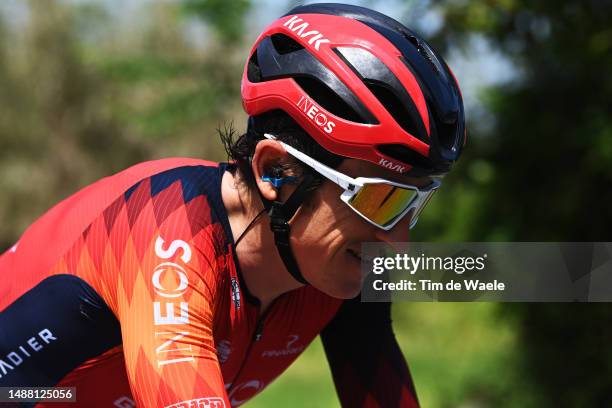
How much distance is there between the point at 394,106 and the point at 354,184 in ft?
0.80

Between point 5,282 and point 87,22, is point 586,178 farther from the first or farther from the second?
point 87,22

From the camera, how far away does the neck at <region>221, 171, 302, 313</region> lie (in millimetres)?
2670

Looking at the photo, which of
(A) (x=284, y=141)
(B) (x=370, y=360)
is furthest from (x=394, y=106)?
(B) (x=370, y=360)

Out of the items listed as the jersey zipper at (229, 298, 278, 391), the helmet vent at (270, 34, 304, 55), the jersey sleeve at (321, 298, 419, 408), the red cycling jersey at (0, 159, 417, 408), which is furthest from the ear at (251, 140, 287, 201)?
the jersey sleeve at (321, 298, 419, 408)

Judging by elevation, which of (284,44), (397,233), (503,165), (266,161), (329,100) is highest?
(503,165)

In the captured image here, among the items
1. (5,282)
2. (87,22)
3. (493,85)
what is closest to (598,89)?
(493,85)

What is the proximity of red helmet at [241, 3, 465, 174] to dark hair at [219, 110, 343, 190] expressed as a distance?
0.03 m

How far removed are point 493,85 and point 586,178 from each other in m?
2.08

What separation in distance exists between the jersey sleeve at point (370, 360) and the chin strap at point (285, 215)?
0.58m

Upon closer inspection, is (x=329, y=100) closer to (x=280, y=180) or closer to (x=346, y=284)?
(x=280, y=180)

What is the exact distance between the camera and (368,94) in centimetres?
244

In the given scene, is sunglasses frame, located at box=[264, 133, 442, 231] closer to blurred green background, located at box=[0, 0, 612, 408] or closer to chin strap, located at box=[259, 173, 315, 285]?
chin strap, located at box=[259, 173, 315, 285]

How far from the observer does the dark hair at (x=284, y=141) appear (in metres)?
2.50

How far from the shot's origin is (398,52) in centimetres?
251
